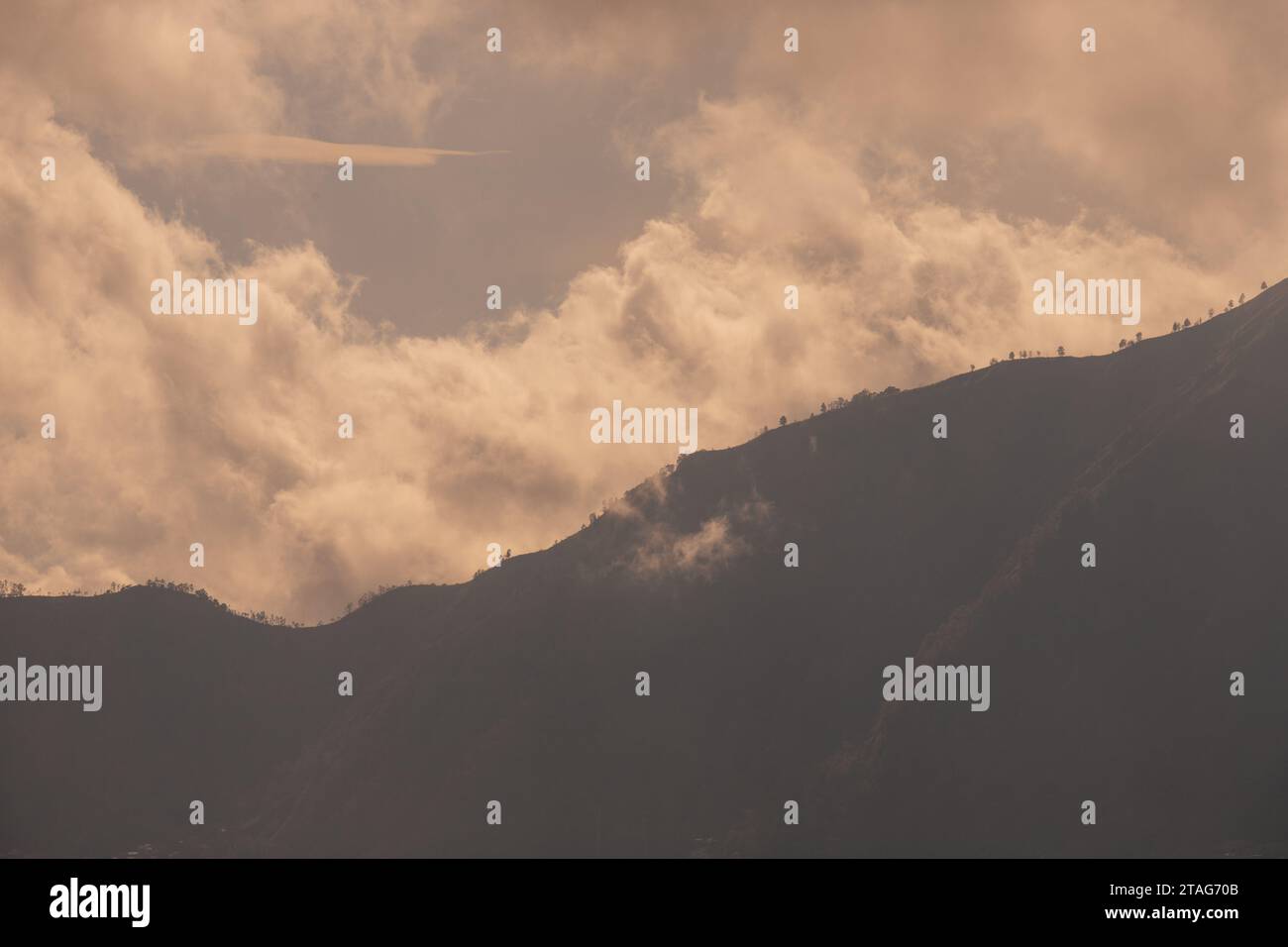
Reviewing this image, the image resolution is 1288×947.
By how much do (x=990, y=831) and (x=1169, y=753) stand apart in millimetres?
24585

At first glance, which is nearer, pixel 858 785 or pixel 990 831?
pixel 990 831
